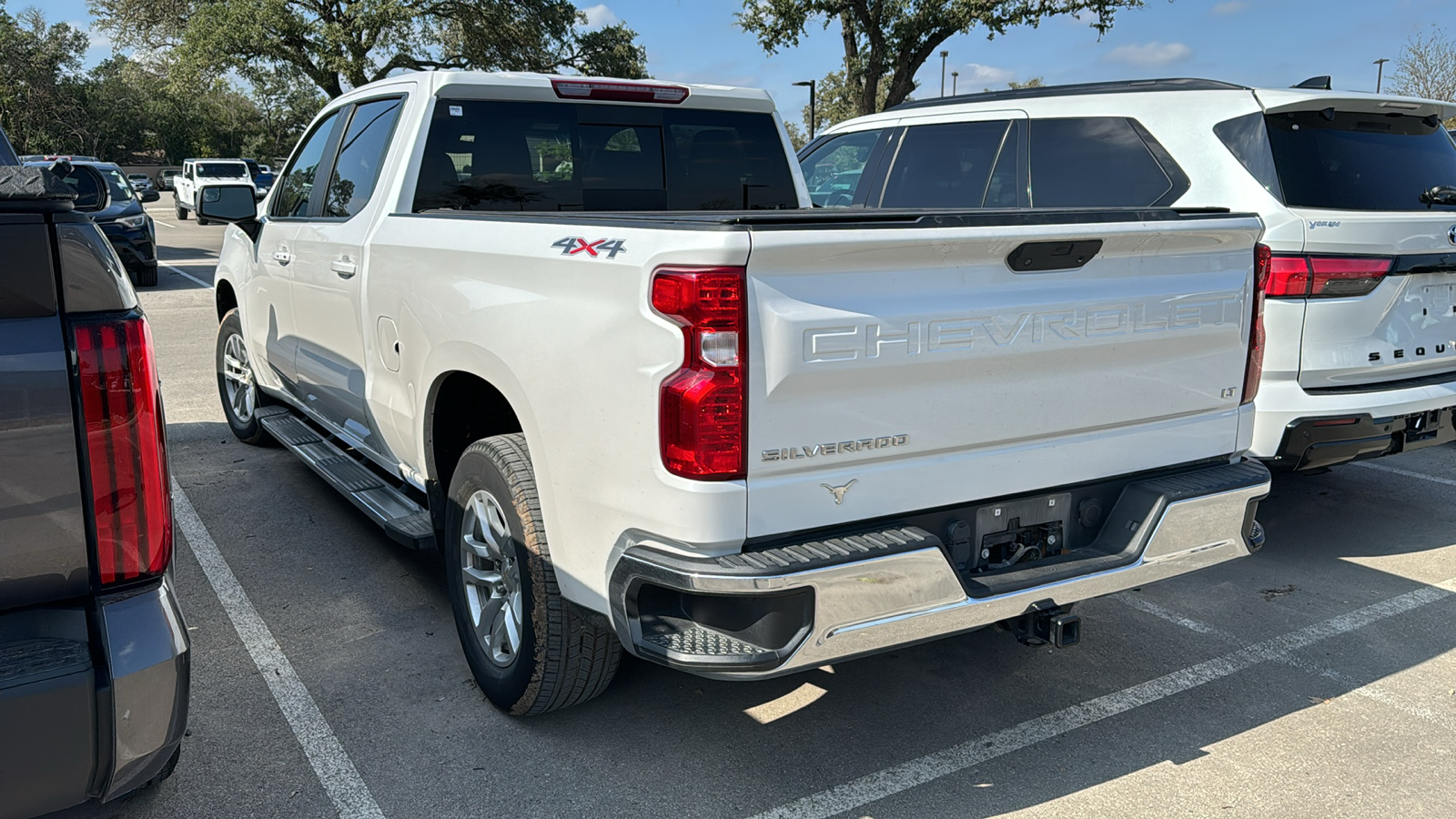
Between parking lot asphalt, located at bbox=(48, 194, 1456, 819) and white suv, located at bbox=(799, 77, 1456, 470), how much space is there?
774 mm

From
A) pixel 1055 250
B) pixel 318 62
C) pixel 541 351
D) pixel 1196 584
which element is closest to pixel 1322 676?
pixel 1196 584

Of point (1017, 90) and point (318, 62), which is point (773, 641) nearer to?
point (1017, 90)

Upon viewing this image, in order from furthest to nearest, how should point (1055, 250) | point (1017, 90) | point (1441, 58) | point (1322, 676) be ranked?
point (1441, 58) → point (1017, 90) → point (1322, 676) → point (1055, 250)

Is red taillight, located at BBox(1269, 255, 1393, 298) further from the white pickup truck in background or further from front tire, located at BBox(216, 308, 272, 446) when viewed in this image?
the white pickup truck in background

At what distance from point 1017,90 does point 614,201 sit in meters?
3.19

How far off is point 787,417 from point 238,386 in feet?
17.6

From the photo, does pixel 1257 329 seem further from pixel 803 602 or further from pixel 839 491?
pixel 803 602

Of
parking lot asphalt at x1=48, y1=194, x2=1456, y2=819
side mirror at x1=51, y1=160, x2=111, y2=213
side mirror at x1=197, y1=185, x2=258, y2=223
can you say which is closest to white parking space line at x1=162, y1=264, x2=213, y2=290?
side mirror at x1=197, y1=185, x2=258, y2=223

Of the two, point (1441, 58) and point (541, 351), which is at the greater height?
point (1441, 58)

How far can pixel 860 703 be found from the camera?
3.60 m

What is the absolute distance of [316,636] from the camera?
13.2 ft

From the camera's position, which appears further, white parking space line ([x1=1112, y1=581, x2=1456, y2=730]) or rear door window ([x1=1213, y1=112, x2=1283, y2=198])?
rear door window ([x1=1213, y1=112, x2=1283, y2=198])

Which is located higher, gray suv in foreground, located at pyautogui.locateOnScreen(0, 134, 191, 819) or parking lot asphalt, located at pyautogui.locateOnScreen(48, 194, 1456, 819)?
gray suv in foreground, located at pyautogui.locateOnScreen(0, 134, 191, 819)

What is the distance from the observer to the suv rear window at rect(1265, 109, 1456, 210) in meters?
4.86
